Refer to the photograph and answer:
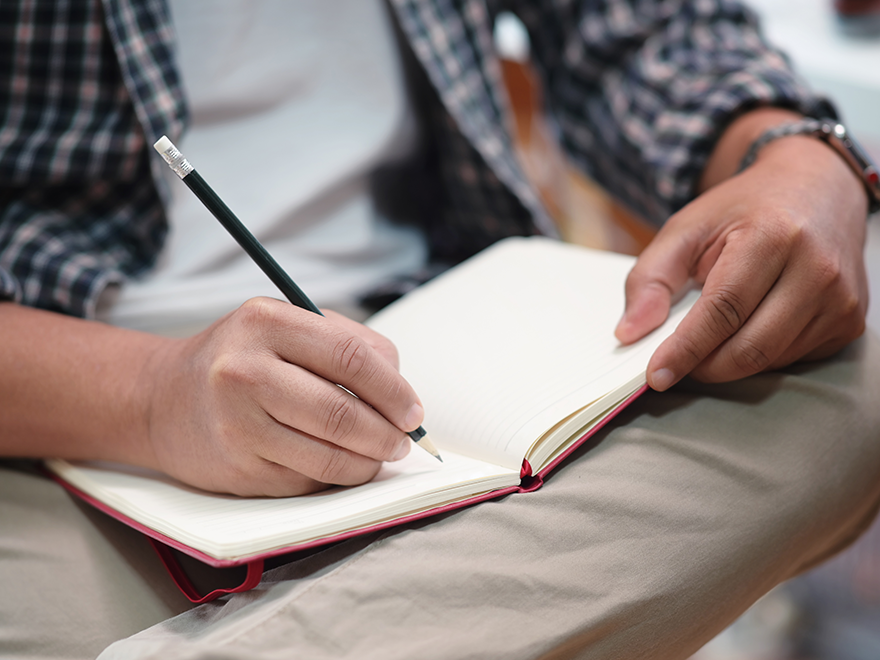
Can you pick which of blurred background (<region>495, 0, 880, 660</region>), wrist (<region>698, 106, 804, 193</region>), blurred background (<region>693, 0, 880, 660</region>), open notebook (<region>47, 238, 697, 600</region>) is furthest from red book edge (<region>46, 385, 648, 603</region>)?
blurred background (<region>693, 0, 880, 660</region>)

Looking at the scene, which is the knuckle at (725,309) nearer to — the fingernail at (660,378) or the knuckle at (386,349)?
the fingernail at (660,378)

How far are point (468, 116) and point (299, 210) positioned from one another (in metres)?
0.22

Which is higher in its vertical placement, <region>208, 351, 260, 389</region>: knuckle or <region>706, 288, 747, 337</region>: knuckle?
<region>208, 351, 260, 389</region>: knuckle

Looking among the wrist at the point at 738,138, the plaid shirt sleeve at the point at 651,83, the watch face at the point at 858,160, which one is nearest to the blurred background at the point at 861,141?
the plaid shirt sleeve at the point at 651,83

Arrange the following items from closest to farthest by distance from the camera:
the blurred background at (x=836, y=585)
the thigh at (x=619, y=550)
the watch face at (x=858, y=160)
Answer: the thigh at (x=619, y=550), the watch face at (x=858, y=160), the blurred background at (x=836, y=585)

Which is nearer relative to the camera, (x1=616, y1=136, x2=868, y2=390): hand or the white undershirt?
(x1=616, y1=136, x2=868, y2=390): hand

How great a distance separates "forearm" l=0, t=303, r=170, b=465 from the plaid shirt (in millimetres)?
80

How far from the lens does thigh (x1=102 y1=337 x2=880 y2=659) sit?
0.39 meters

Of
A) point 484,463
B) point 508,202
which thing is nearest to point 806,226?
point 484,463

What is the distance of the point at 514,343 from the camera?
56cm

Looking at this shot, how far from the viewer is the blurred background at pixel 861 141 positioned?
1.00 m

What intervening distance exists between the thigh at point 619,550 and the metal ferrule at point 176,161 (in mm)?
237

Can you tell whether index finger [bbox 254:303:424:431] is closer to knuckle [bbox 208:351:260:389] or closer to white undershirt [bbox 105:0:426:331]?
knuckle [bbox 208:351:260:389]

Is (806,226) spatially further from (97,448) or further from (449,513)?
(97,448)
